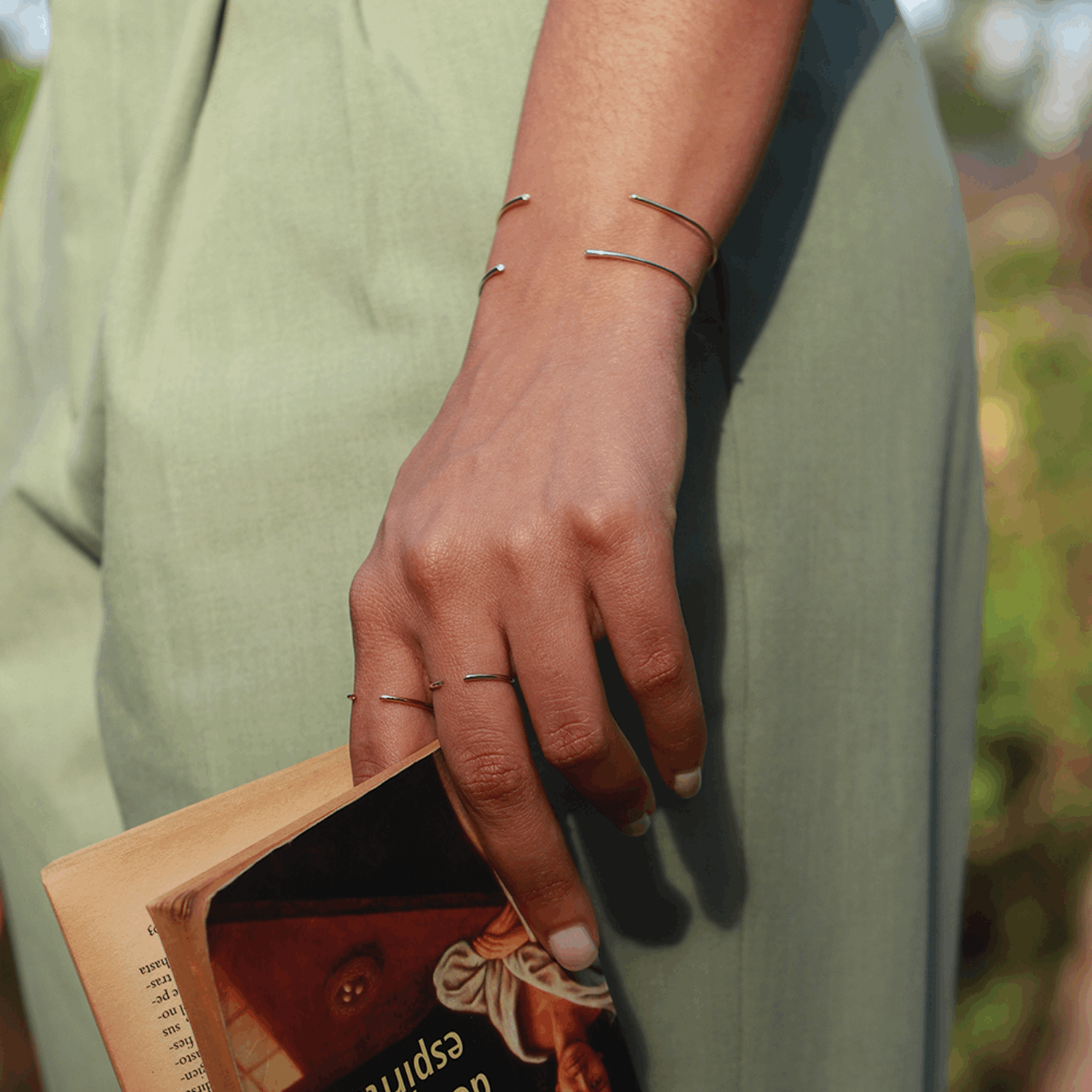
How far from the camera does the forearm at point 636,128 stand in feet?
1.85

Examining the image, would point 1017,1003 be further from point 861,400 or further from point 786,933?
point 861,400

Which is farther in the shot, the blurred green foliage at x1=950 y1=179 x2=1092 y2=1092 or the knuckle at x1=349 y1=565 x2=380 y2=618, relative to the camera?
the blurred green foliage at x1=950 y1=179 x2=1092 y2=1092

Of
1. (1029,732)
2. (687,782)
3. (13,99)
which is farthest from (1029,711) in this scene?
(13,99)

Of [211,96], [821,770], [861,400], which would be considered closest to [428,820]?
[821,770]

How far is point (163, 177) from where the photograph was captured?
72 centimetres

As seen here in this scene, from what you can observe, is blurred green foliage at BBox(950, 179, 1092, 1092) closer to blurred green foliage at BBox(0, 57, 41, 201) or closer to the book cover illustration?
the book cover illustration

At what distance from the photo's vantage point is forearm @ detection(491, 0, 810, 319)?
0.56 metres

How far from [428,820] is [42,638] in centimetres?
53

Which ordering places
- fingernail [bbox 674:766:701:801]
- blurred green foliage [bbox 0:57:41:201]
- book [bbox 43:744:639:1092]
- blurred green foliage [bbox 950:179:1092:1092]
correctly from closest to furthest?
1. book [bbox 43:744:639:1092]
2. fingernail [bbox 674:766:701:801]
3. blurred green foliage [bbox 0:57:41:201]
4. blurred green foliage [bbox 950:179:1092:1092]

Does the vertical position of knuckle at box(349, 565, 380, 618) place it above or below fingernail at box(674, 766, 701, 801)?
above

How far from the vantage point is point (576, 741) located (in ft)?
1.57

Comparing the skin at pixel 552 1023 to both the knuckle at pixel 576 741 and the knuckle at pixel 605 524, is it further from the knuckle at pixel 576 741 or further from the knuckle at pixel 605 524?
the knuckle at pixel 605 524

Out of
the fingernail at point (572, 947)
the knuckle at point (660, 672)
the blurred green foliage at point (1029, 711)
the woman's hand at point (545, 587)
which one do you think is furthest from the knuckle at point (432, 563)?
the blurred green foliage at point (1029, 711)

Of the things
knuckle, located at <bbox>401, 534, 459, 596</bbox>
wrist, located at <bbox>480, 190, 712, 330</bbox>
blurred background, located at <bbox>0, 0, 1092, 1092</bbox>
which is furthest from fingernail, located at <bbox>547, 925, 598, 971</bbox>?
blurred background, located at <bbox>0, 0, 1092, 1092</bbox>
